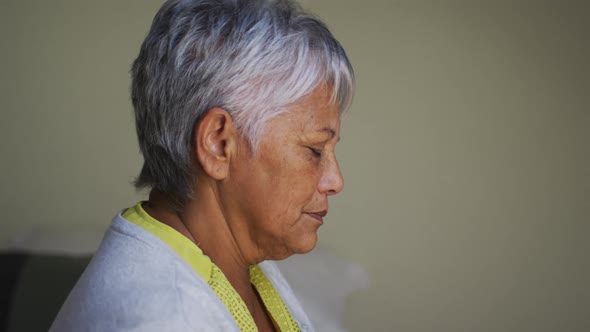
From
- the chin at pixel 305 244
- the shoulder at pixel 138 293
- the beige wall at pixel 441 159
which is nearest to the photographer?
the shoulder at pixel 138 293

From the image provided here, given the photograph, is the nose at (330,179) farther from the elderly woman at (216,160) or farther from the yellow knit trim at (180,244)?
the yellow knit trim at (180,244)

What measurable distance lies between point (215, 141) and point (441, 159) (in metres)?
1.64

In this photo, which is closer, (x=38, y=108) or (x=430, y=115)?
(x=38, y=108)

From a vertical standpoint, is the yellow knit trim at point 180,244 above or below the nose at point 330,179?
below

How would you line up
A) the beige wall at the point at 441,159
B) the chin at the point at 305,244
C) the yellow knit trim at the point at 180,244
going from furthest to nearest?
1. the beige wall at the point at 441,159
2. the chin at the point at 305,244
3. the yellow knit trim at the point at 180,244

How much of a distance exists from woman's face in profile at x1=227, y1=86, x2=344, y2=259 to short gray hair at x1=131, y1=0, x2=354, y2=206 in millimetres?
30

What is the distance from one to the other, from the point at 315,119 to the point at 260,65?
136 mm

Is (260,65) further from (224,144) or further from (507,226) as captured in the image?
(507,226)

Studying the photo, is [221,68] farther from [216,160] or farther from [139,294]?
[139,294]

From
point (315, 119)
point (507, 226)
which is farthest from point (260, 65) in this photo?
point (507, 226)

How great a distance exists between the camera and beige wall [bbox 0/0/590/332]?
2.42m

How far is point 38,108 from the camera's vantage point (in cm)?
236

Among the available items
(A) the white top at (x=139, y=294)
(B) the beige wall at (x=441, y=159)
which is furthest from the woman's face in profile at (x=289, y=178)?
(B) the beige wall at (x=441, y=159)

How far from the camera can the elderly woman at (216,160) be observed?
1.07 meters
